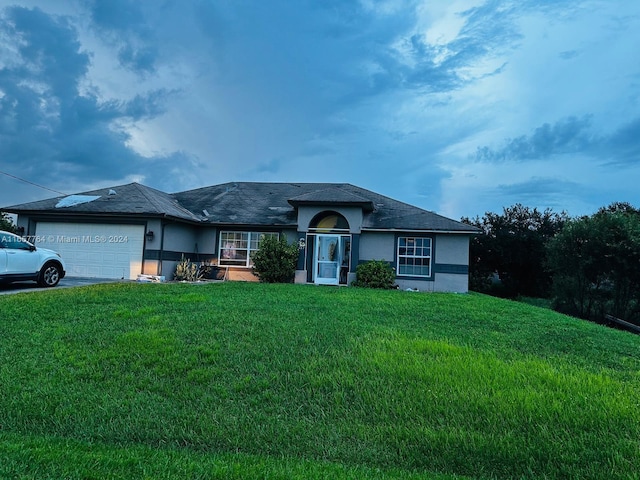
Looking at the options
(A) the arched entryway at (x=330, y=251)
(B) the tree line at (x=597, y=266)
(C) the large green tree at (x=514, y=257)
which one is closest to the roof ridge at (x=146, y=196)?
(A) the arched entryway at (x=330, y=251)

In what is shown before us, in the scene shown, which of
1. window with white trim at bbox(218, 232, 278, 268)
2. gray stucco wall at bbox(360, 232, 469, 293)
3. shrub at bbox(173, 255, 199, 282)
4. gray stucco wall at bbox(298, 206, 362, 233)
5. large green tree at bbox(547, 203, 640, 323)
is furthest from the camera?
window with white trim at bbox(218, 232, 278, 268)

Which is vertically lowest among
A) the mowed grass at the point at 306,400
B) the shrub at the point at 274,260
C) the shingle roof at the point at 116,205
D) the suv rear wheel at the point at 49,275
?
the mowed grass at the point at 306,400

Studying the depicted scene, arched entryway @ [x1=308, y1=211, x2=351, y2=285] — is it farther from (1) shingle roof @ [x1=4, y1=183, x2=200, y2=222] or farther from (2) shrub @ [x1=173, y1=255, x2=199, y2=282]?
(1) shingle roof @ [x1=4, y1=183, x2=200, y2=222]

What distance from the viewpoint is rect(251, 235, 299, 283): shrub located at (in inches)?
665

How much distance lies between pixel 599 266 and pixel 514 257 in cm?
1104

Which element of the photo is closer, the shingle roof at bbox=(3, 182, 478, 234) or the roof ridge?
the roof ridge

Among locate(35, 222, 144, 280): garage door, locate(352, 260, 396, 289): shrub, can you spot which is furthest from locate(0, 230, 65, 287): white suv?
locate(352, 260, 396, 289): shrub

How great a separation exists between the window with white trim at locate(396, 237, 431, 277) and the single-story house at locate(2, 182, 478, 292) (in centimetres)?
4

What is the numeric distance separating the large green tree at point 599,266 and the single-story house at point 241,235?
14.6ft

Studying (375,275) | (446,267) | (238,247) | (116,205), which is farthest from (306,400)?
(116,205)

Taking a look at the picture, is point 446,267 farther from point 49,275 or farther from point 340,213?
point 49,275

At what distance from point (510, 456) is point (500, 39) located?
12367 millimetres

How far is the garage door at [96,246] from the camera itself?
648 inches

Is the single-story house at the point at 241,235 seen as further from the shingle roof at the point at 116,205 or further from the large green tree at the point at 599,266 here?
the large green tree at the point at 599,266
